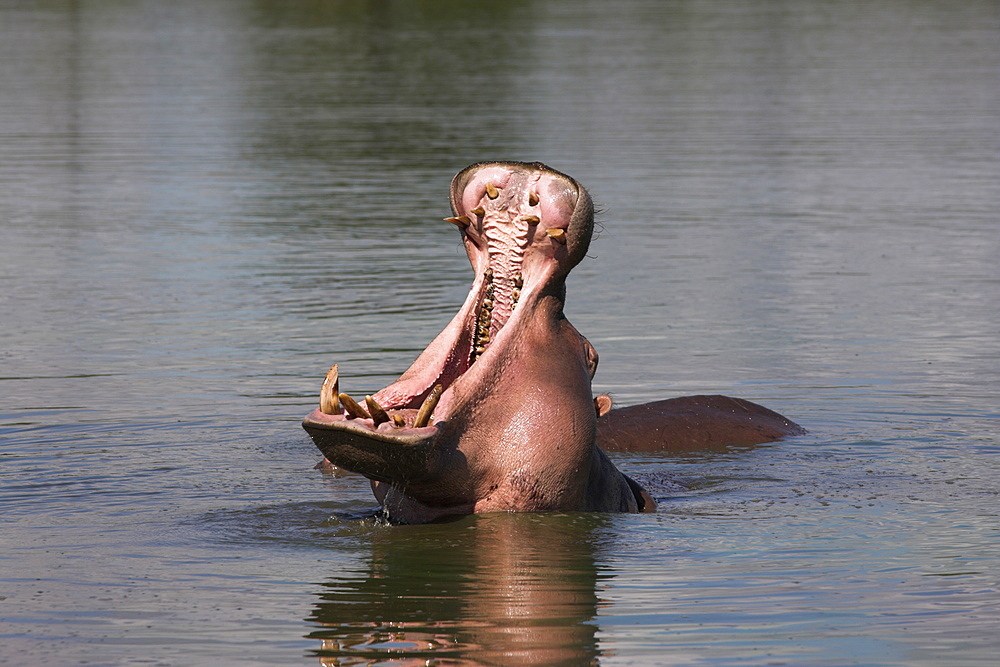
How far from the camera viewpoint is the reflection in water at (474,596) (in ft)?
16.9

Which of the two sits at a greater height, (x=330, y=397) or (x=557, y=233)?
(x=557, y=233)

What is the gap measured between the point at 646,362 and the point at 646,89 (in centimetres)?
2116

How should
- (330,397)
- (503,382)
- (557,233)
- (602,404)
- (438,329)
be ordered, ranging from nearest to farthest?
1. (330,397)
2. (557,233)
3. (503,382)
4. (602,404)
5. (438,329)

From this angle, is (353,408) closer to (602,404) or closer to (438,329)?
(602,404)

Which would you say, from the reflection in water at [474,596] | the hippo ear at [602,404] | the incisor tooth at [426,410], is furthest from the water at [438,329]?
the incisor tooth at [426,410]

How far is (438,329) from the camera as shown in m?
11.2

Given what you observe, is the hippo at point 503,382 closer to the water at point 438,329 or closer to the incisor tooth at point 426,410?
the incisor tooth at point 426,410

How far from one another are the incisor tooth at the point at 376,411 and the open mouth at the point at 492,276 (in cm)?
1

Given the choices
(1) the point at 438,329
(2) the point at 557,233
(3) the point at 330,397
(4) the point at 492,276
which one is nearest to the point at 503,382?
(4) the point at 492,276

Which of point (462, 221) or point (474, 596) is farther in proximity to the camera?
point (462, 221)

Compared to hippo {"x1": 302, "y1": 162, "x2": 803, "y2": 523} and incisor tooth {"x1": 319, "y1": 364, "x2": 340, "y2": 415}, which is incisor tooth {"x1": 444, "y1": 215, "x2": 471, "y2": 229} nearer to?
hippo {"x1": 302, "y1": 162, "x2": 803, "y2": 523}

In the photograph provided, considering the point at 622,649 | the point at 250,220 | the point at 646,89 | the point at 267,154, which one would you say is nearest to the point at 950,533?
the point at 622,649

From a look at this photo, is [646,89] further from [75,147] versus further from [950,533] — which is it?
[950,533]

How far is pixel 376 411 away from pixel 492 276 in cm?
75
